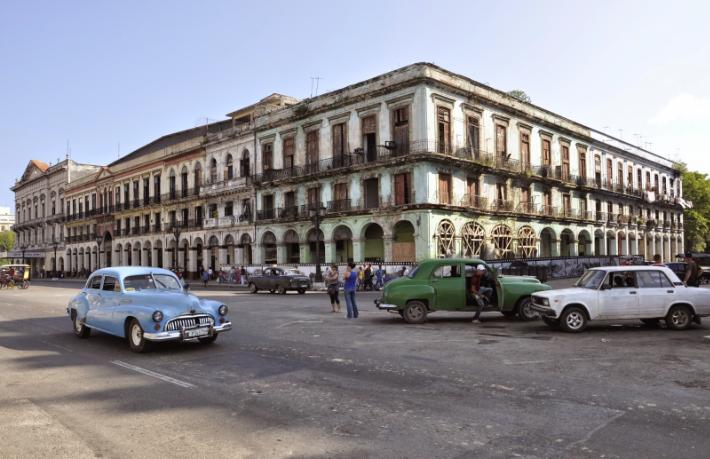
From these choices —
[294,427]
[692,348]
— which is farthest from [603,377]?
[294,427]

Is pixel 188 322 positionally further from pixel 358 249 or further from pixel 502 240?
pixel 502 240

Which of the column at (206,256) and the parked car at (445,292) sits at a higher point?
the column at (206,256)

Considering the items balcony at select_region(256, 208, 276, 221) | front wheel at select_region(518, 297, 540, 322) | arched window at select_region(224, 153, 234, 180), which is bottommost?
front wheel at select_region(518, 297, 540, 322)

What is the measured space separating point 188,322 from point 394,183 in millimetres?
23049

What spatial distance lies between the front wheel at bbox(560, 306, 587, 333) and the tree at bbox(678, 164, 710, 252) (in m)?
60.2

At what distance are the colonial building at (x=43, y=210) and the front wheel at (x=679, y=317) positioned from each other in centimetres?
6919

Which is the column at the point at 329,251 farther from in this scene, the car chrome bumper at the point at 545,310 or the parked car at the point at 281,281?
the car chrome bumper at the point at 545,310

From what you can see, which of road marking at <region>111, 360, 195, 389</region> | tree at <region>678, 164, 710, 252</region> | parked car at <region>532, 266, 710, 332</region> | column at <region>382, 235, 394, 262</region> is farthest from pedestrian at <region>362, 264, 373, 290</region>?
tree at <region>678, 164, 710, 252</region>

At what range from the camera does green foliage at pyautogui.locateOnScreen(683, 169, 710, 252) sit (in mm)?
61375

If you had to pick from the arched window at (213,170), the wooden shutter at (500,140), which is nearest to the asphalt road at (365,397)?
the wooden shutter at (500,140)

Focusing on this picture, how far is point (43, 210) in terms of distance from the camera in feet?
242

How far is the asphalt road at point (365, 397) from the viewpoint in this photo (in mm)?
4656

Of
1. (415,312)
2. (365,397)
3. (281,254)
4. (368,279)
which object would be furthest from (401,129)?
(365,397)

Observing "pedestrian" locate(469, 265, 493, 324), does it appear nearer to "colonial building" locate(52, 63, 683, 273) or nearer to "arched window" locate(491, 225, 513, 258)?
"colonial building" locate(52, 63, 683, 273)
